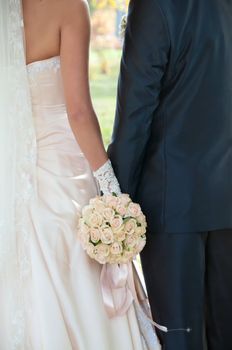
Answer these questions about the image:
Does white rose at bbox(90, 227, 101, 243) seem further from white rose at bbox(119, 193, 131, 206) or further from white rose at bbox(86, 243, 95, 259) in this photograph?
white rose at bbox(119, 193, 131, 206)

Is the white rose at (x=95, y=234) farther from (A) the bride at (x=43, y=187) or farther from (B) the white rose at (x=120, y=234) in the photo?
(A) the bride at (x=43, y=187)

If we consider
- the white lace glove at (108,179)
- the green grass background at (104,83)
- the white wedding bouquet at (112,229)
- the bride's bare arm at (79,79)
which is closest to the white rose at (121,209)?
the white wedding bouquet at (112,229)

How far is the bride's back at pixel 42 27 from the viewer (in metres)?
2.89

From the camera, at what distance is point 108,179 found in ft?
9.66

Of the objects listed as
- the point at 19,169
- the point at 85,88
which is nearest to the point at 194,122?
the point at 85,88

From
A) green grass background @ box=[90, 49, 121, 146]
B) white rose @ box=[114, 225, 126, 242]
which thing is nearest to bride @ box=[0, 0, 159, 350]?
white rose @ box=[114, 225, 126, 242]

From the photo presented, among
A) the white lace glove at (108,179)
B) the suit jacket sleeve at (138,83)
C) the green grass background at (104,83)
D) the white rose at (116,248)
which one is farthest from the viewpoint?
the green grass background at (104,83)

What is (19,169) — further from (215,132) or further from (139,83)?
(215,132)

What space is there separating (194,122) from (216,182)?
26 cm

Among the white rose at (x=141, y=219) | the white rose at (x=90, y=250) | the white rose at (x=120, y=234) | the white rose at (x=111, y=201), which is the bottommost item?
the white rose at (x=90, y=250)

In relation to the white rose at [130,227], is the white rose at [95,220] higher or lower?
higher

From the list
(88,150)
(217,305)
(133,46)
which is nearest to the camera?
(133,46)

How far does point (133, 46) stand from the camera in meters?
2.76

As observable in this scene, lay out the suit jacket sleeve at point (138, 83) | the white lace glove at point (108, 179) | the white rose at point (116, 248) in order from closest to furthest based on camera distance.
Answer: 1. the suit jacket sleeve at point (138, 83)
2. the white rose at point (116, 248)
3. the white lace glove at point (108, 179)
